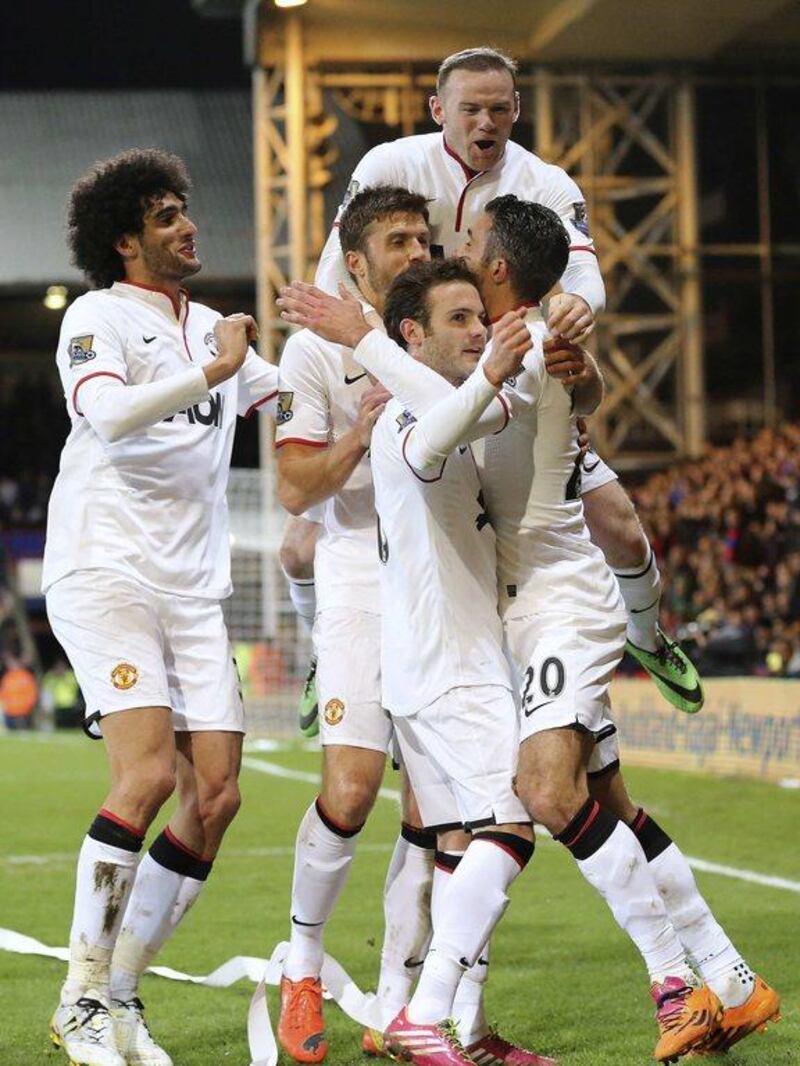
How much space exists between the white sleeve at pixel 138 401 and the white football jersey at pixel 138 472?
0.10 metres

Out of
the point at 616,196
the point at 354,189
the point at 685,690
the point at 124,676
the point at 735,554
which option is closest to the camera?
the point at 124,676

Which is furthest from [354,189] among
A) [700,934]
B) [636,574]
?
[700,934]

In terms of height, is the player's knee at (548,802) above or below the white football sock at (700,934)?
above

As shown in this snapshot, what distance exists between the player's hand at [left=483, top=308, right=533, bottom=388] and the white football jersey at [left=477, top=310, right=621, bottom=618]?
1.07ft

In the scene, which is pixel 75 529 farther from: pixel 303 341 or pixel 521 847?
pixel 521 847

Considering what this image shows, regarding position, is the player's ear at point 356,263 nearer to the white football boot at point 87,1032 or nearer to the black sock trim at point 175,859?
the black sock trim at point 175,859

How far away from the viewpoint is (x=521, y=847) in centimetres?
516

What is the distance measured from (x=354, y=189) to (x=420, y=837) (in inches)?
→ 82.3

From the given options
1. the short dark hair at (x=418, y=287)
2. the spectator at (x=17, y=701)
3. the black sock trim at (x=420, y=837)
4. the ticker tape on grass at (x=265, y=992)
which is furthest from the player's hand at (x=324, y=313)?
the spectator at (x=17, y=701)

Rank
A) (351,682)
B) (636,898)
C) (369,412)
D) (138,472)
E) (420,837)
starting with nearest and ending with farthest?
(636,898), (369,412), (138,472), (351,682), (420,837)

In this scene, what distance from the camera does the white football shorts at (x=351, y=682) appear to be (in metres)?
5.79

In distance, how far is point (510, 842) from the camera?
202 inches

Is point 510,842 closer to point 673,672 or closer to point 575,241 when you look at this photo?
point 673,672

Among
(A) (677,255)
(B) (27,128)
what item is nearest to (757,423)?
(A) (677,255)
